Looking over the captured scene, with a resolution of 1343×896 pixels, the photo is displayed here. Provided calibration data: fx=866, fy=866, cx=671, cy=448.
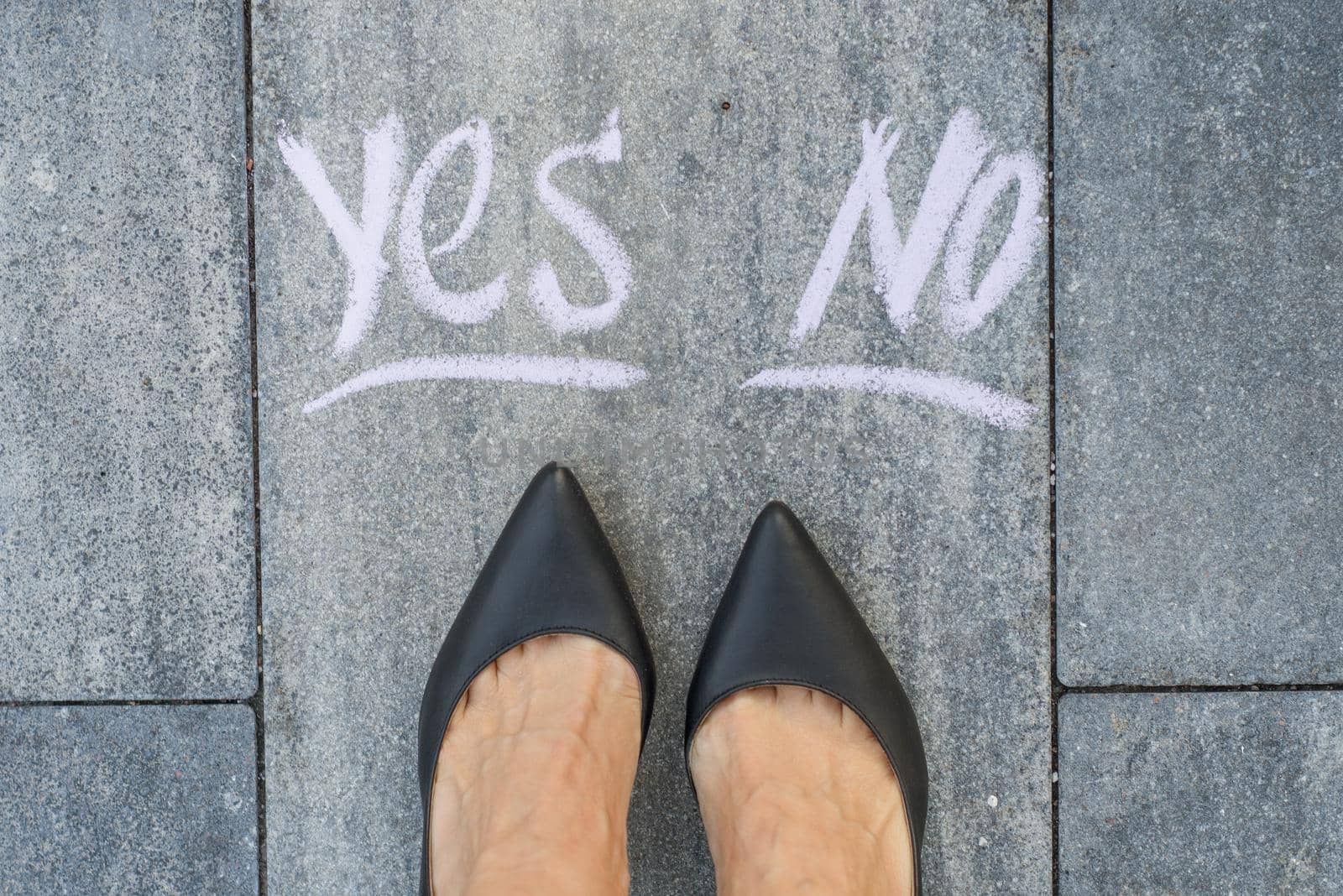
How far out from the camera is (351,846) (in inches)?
64.9

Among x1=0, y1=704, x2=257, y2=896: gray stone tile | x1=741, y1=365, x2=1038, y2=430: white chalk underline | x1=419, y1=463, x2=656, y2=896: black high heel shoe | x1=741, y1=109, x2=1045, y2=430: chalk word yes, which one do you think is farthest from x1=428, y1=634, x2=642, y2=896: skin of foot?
x1=741, y1=109, x2=1045, y2=430: chalk word yes

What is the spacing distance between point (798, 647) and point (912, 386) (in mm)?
525

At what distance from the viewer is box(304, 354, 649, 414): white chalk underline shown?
1625 mm

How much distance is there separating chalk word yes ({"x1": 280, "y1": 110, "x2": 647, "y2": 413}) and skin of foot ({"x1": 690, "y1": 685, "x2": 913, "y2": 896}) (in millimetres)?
662

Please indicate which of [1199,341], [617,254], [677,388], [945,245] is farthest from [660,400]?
[1199,341]

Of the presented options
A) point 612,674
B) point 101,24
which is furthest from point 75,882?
point 101,24

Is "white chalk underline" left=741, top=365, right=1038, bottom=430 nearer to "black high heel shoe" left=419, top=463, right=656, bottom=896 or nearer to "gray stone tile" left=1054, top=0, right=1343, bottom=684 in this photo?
"gray stone tile" left=1054, top=0, right=1343, bottom=684

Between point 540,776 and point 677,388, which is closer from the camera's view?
point 540,776

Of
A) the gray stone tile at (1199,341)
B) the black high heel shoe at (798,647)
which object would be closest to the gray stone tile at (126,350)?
the black high heel shoe at (798,647)

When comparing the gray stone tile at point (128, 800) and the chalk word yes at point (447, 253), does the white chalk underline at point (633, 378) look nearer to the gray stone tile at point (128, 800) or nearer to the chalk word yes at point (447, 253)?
the chalk word yes at point (447, 253)

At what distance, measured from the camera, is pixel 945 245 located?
1605 millimetres

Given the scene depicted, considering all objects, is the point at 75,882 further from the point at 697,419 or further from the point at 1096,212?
the point at 1096,212

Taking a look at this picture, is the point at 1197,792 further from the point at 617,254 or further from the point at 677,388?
the point at 617,254

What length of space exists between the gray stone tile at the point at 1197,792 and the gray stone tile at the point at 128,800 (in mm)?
1568
